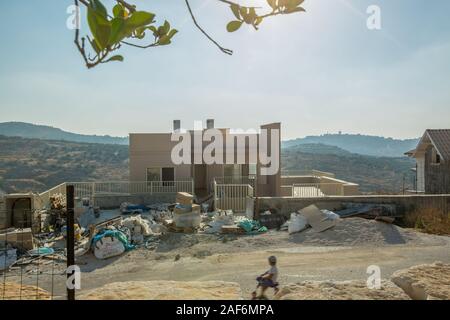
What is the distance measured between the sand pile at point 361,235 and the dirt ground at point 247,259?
69 mm

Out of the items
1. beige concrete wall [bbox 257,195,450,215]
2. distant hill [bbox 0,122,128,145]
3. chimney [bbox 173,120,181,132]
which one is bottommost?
beige concrete wall [bbox 257,195,450,215]

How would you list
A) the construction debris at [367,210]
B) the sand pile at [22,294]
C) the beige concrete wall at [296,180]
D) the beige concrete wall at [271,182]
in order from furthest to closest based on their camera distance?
the beige concrete wall at [296,180]
the beige concrete wall at [271,182]
the construction debris at [367,210]
the sand pile at [22,294]

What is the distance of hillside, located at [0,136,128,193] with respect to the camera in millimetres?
55875

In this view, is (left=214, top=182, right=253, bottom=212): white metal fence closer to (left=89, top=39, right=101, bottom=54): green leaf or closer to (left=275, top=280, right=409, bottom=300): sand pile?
(left=275, top=280, right=409, bottom=300): sand pile

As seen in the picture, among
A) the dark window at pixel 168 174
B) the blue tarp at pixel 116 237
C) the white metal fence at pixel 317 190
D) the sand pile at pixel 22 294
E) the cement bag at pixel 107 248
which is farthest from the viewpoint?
the dark window at pixel 168 174

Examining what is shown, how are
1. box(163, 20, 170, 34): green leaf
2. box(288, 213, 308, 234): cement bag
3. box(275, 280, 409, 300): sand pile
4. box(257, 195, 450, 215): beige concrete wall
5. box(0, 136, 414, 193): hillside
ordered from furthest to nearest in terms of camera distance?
box(0, 136, 414, 193): hillside → box(257, 195, 450, 215): beige concrete wall → box(288, 213, 308, 234): cement bag → box(275, 280, 409, 300): sand pile → box(163, 20, 170, 34): green leaf

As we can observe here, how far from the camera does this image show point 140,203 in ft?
58.3

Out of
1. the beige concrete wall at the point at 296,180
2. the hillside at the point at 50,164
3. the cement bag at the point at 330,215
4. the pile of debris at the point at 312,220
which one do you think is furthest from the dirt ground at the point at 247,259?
the hillside at the point at 50,164

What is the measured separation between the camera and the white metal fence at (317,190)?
17719 mm

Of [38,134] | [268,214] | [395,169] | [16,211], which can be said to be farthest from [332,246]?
[38,134]

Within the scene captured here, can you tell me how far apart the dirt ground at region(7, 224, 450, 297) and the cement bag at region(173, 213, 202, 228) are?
23.0 inches

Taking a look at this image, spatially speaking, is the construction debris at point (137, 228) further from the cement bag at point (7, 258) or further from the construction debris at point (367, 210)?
the construction debris at point (367, 210)

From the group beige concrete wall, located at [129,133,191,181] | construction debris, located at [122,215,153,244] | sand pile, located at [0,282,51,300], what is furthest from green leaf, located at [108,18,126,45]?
beige concrete wall, located at [129,133,191,181]
